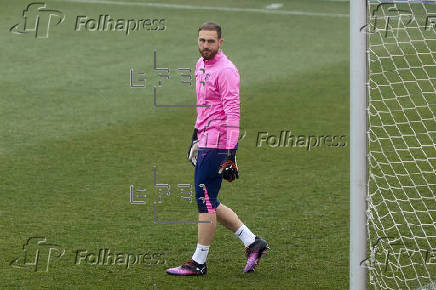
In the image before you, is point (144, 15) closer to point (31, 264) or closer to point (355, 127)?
point (31, 264)

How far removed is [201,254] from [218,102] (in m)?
1.13

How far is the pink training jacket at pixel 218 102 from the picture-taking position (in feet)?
21.7

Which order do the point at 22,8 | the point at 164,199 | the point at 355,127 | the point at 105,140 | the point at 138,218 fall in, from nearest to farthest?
1. the point at 355,127
2. the point at 138,218
3. the point at 164,199
4. the point at 105,140
5. the point at 22,8

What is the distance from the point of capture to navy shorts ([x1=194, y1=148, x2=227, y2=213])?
6.77 m

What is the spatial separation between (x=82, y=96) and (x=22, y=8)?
6.05 meters

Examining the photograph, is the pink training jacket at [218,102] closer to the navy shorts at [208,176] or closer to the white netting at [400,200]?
the navy shorts at [208,176]

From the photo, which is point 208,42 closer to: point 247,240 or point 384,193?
point 247,240

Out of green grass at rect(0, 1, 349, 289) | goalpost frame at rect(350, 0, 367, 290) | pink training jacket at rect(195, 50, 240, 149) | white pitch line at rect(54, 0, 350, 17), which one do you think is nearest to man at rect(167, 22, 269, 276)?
pink training jacket at rect(195, 50, 240, 149)

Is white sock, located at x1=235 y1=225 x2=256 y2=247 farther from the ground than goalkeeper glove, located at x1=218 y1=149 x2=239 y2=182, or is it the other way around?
goalkeeper glove, located at x1=218 y1=149 x2=239 y2=182

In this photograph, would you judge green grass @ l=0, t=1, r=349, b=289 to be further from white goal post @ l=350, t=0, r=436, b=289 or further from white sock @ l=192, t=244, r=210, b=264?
white goal post @ l=350, t=0, r=436, b=289

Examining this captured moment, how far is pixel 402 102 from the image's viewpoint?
42.6 feet

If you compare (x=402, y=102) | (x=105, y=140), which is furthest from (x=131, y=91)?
(x=402, y=102)

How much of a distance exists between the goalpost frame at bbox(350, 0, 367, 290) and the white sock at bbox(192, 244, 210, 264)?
4.45ft

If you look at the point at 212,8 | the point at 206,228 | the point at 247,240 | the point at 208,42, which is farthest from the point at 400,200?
the point at 212,8
